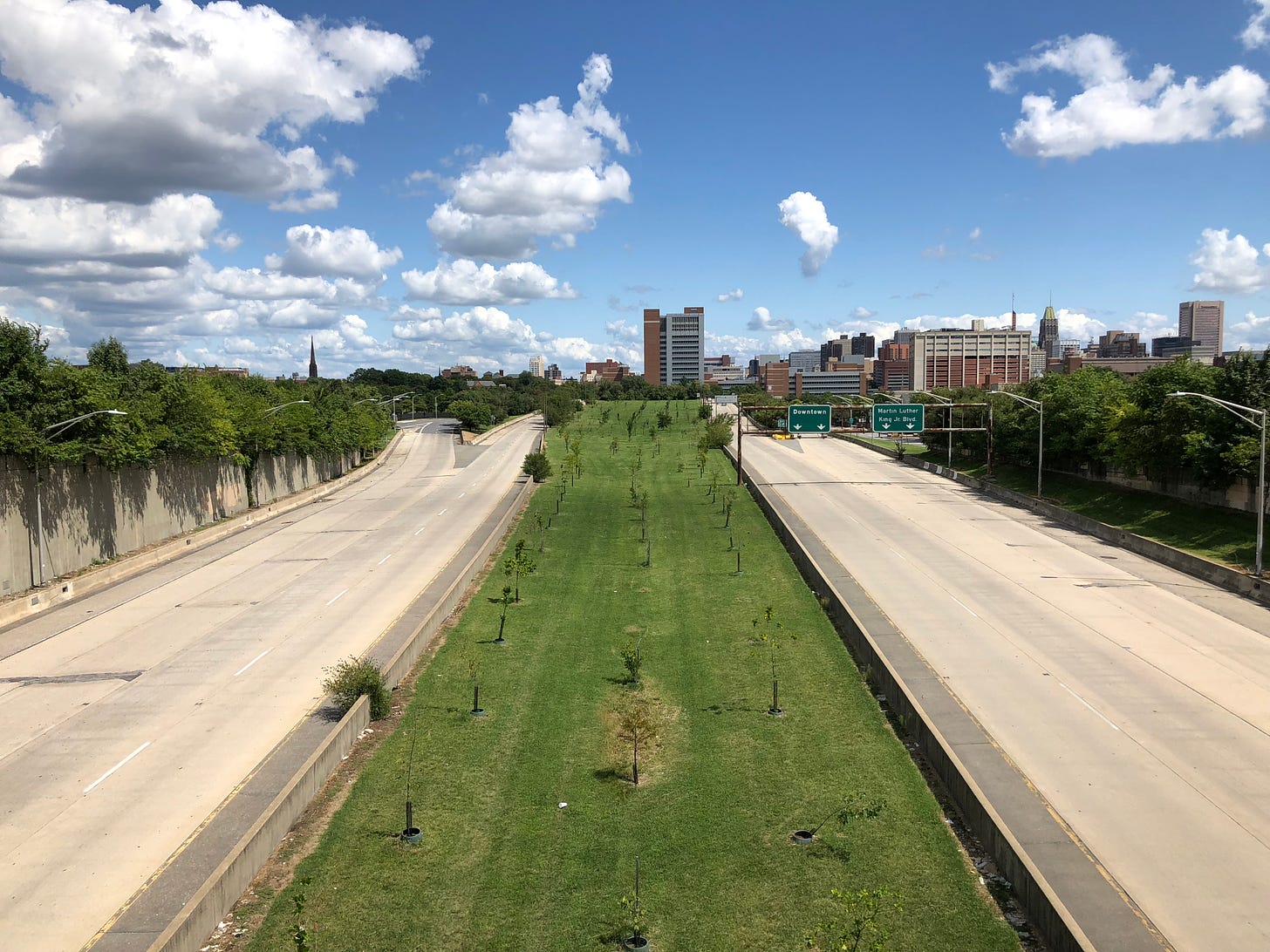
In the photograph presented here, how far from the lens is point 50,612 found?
30047 mm

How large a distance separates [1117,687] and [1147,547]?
20175 mm

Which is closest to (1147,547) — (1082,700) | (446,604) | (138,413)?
(1082,700)

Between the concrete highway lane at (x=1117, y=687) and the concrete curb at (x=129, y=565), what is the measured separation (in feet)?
94.7

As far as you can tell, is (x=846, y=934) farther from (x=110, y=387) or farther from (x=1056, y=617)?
(x=110, y=387)

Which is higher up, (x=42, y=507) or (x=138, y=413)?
(x=138, y=413)

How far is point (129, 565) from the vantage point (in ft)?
118

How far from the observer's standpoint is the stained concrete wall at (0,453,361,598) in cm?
3169

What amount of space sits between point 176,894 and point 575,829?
19.7 ft

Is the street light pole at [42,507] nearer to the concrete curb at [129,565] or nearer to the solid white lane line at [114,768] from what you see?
the concrete curb at [129,565]

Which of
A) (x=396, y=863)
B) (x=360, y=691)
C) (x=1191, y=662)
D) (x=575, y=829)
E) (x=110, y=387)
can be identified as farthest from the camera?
(x=110, y=387)

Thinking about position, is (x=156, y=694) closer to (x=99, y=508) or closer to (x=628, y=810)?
(x=628, y=810)

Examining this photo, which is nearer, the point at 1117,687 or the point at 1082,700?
the point at 1082,700

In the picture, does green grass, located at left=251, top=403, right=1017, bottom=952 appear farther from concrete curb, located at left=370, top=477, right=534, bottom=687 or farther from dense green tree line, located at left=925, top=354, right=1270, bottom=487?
dense green tree line, located at left=925, top=354, right=1270, bottom=487

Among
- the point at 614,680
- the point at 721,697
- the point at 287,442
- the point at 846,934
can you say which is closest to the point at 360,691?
the point at 614,680
